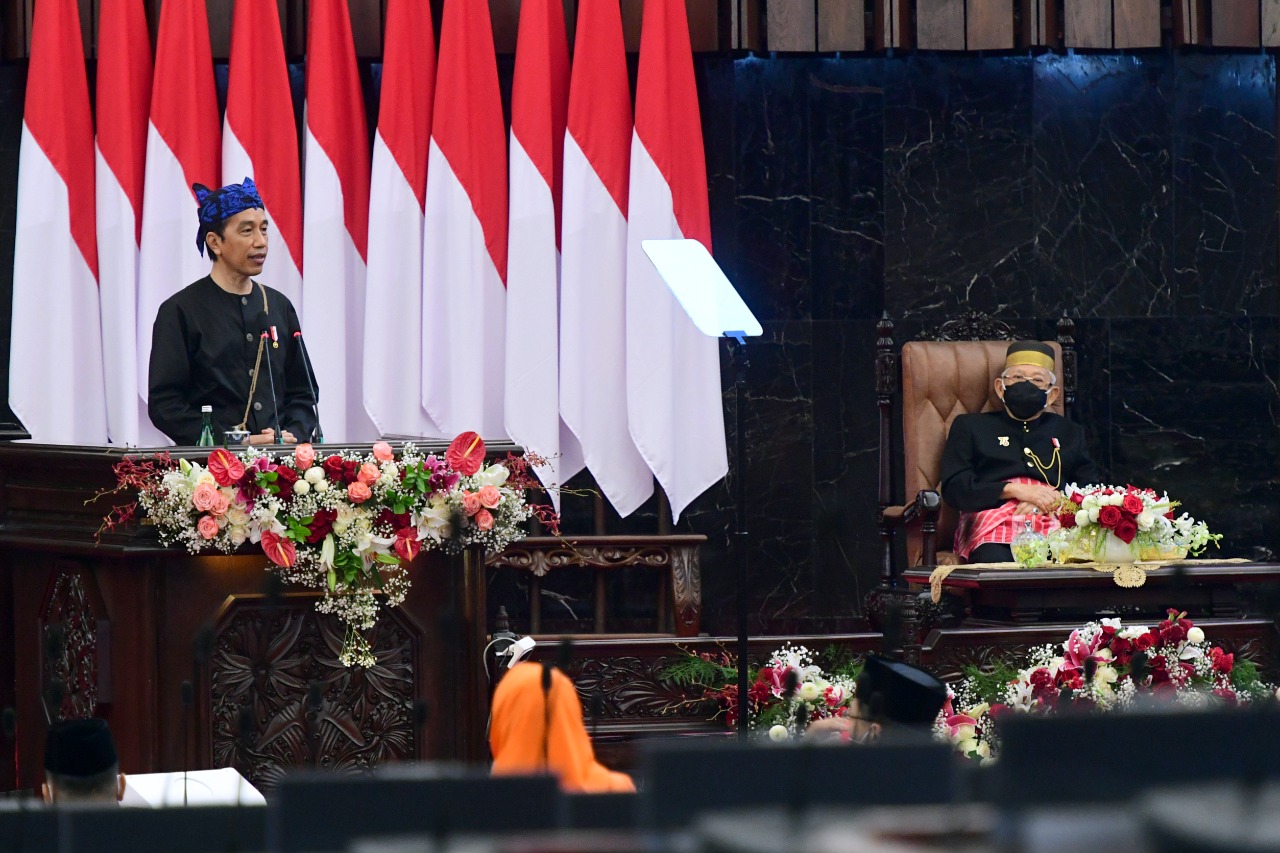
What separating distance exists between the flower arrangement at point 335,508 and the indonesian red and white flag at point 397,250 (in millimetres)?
2434

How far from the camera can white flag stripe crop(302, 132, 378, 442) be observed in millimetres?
6637

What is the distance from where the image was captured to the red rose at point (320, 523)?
4.14m

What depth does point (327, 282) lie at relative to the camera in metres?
6.67

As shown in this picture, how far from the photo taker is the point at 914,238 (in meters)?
7.23

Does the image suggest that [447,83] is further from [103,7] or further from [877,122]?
[877,122]

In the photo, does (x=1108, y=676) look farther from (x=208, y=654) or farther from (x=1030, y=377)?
(x=208, y=654)

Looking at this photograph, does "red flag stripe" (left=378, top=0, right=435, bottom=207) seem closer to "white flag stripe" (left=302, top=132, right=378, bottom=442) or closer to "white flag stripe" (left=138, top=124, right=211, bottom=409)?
"white flag stripe" (left=302, top=132, right=378, bottom=442)

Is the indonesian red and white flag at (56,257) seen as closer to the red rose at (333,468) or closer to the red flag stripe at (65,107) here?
the red flag stripe at (65,107)

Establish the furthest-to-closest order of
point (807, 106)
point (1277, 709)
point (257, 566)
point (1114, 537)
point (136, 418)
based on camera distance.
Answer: point (807, 106) < point (136, 418) < point (1114, 537) < point (257, 566) < point (1277, 709)

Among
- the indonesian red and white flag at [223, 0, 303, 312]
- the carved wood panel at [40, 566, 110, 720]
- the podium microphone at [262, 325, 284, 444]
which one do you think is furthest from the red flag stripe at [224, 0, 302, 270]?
the carved wood panel at [40, 566, 110, 720]

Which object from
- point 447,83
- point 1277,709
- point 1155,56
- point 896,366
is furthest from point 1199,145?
point 1277,709

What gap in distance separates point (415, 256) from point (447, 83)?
2.22ft

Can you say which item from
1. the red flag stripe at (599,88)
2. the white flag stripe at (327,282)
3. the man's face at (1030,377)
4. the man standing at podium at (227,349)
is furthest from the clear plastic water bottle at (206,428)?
the man's face at (1030,377)

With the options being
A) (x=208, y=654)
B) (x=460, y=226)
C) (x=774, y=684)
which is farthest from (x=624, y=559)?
(x=208, y=654)
